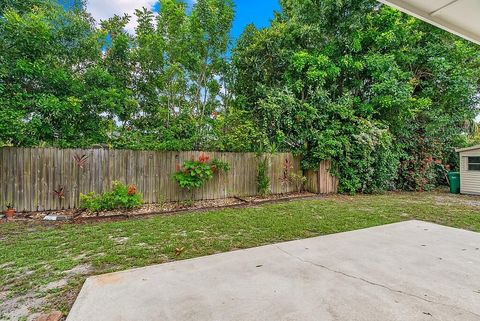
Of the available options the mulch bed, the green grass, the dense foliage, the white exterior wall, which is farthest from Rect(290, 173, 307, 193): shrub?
the white exterior wall

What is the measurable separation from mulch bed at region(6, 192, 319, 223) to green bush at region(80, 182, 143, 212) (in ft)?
0.42

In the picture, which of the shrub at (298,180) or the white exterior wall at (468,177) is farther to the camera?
the white exterior wall at (468,177)

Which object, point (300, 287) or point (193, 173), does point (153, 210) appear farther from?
point (300, 287)

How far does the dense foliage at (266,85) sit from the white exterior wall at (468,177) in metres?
0.96

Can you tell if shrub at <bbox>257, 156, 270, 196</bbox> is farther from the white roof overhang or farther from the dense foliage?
the white roof overhang

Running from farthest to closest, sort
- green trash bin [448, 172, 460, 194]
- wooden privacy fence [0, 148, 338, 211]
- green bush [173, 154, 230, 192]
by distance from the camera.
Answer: green trash bin [448, 172, 460, 194] < green bush [173, 154, 230, 192] < wooden privacy fence [0, 148, 338, 211]

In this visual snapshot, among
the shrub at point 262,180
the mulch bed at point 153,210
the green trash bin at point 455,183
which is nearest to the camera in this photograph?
the mulch bed at point 153,210

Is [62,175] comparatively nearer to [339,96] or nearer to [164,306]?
[164,306]

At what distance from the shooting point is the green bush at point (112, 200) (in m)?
4.66

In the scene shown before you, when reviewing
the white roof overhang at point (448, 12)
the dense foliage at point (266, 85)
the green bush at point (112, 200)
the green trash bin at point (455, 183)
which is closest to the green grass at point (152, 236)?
the green bush at point (112, 200)

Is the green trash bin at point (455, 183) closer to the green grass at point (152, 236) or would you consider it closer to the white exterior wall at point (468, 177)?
the white exterior wall at point (468, 177)

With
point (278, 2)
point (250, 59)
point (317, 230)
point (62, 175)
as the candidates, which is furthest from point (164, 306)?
point (278, 2)

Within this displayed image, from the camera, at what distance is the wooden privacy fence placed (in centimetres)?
480

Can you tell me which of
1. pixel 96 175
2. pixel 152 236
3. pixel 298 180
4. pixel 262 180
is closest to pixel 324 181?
pixel 298 180
